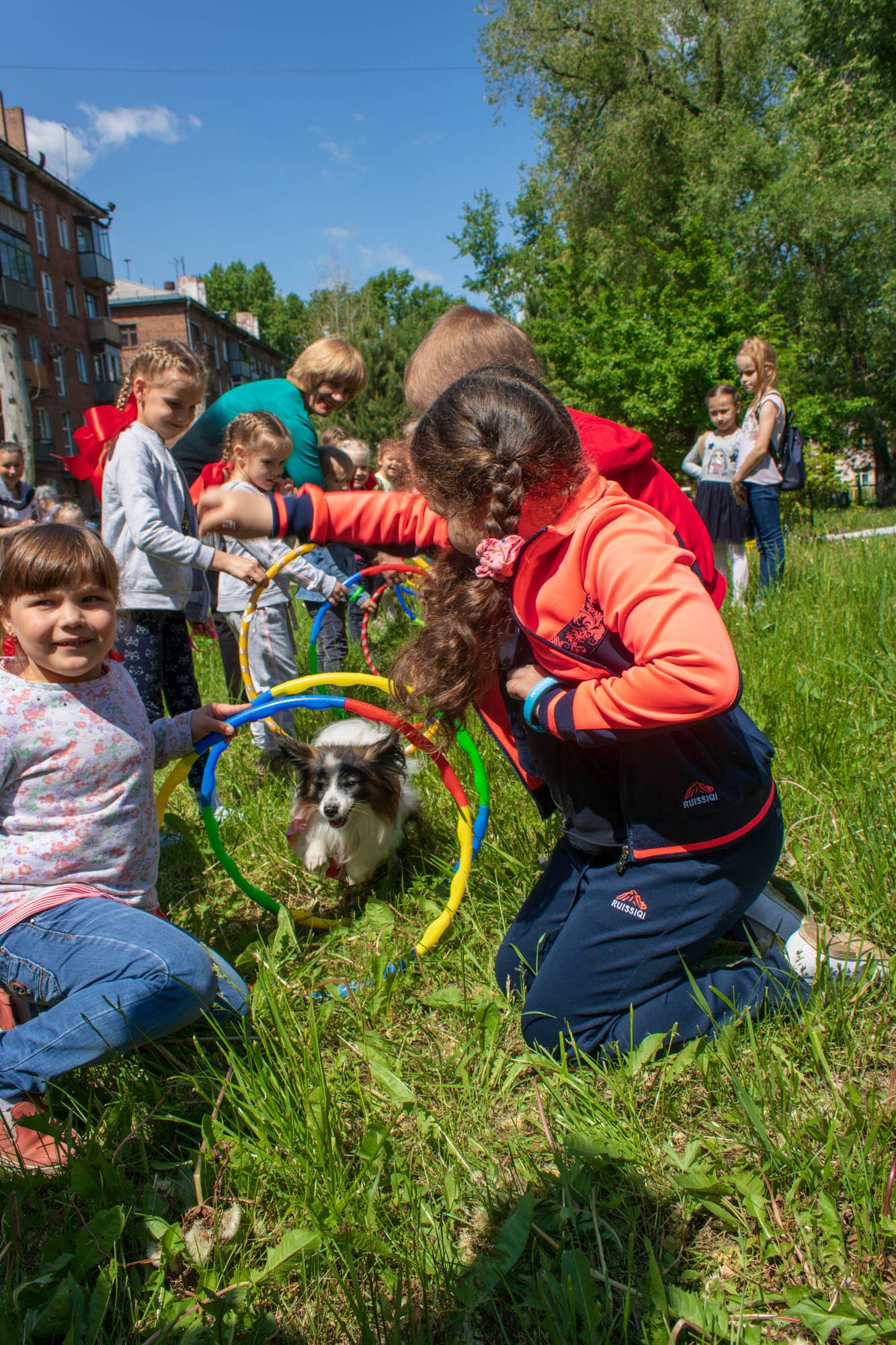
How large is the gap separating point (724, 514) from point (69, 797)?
6173 mm

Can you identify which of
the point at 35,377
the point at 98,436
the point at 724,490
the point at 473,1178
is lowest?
the point at 473,1178

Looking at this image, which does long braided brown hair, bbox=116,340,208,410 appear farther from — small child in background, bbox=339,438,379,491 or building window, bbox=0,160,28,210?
building window, bbox=0,160,28,210

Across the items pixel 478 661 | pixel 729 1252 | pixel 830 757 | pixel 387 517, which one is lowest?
pixel 729 1252

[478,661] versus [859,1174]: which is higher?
[478,661]

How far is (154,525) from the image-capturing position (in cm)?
367

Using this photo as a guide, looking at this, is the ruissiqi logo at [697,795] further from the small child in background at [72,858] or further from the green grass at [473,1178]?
the small child in background at [72,858]

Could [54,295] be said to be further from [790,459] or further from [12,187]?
[790,459]

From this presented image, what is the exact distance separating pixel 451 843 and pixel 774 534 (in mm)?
4563

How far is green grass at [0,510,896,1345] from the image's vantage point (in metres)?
1.51

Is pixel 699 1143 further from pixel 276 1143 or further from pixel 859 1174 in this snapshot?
pixel 276 1143

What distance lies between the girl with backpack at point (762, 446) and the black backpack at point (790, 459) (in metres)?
0.03

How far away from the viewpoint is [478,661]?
86.4 inches

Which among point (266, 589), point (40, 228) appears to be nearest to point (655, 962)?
point (266, 589)

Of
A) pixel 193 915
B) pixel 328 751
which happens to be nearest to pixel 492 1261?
pixel 193 915
